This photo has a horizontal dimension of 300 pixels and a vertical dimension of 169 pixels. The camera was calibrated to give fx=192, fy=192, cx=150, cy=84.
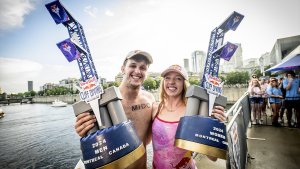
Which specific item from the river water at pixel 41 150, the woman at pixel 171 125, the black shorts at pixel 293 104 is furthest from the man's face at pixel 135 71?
the river water at pixel 41 150

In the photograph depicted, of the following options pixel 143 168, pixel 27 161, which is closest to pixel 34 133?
pixel 27 161

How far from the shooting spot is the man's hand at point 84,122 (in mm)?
1653

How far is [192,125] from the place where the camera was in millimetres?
1573

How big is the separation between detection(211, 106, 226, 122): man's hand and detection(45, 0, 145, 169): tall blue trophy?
72cm

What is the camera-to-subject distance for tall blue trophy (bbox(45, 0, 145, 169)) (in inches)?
56.0

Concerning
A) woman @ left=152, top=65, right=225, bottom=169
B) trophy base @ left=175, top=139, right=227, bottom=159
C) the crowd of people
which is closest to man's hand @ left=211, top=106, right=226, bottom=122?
trophy base @ left=175, top=139, right=227, bottom=159

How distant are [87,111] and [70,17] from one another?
882mm

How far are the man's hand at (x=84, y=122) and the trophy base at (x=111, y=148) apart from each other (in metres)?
0.16

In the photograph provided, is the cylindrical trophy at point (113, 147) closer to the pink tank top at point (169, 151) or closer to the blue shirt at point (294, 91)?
the pink tank top at point (169, 151)

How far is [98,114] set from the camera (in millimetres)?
1636

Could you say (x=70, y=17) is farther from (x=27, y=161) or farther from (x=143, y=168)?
(x=27, y=161)

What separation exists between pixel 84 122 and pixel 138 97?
4.82 feet

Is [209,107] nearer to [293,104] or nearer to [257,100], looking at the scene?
[293,104]

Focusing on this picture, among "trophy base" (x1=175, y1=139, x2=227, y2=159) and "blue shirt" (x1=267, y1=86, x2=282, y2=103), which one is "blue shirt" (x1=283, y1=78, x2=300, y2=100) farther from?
"trophy base" (x1=175, y1=139, x2=227, y2=159)
